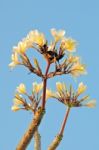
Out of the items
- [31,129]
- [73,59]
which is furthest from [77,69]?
[31,129]

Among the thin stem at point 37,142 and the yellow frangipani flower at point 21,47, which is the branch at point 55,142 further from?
the yellow frangipani flower at point 21,47

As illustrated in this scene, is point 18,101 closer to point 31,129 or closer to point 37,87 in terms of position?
point 37,87

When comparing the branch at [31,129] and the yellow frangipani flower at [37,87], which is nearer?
the branch at [31,129]

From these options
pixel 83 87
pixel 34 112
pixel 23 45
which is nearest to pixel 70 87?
pixel 83 87

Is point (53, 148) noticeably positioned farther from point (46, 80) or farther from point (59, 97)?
point (46, 80)

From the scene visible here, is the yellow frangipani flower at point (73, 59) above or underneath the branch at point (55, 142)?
above

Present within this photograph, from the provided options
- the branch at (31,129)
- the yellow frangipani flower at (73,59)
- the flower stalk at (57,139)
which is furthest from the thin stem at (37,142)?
the yellow frangipani flower at (73,59)
